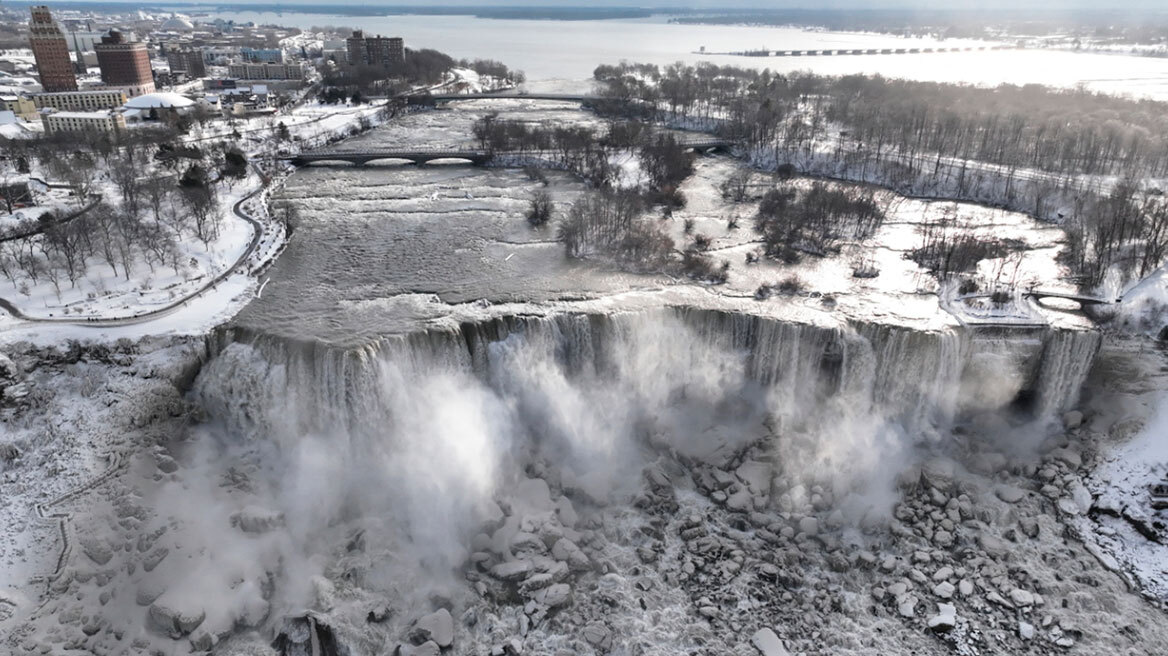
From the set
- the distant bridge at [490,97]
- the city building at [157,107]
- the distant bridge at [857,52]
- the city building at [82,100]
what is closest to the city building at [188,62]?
the city building at [82,100]

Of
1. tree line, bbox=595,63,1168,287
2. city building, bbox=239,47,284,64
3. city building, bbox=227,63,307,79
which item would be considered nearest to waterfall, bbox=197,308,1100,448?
tree line, bbox=595,63,1168,287

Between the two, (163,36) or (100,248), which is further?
(163,36)

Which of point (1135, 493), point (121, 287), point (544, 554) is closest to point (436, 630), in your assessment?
point (544, 554)

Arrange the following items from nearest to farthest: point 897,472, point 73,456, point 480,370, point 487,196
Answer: point 73,456 < point 897,472 < point 480,370 < point 487,196

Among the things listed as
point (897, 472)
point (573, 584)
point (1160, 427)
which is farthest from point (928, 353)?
point (573, 584)

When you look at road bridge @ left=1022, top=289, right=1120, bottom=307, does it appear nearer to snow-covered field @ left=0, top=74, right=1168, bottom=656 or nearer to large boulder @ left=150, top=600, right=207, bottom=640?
snow-covered field @ left=0, top=74, right=1168, bottom=656

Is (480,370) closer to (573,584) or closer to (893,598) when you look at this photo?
(573,584)
